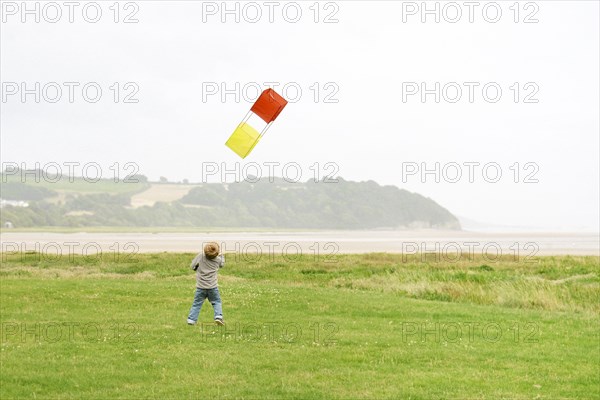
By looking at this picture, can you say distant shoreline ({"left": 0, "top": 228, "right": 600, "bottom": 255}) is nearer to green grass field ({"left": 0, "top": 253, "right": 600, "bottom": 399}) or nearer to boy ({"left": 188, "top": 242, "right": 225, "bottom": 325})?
green grass field ({"left": 0, "top": 253, "right": 600, "bottom": 399})

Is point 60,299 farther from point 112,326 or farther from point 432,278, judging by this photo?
point 432,278

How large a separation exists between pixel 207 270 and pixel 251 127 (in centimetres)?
1232

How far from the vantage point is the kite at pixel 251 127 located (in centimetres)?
974

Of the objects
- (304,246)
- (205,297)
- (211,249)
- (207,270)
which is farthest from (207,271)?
(304,246)

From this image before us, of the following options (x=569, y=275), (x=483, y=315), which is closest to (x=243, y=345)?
(x=483, y=315)

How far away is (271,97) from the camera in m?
9.79

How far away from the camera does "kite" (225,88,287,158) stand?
32.0ft

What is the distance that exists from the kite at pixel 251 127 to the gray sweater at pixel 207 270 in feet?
39.5

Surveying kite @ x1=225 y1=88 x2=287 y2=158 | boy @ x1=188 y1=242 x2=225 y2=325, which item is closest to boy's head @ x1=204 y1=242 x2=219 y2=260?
boy @ x1=188 y1=242 x2=225 y2=325

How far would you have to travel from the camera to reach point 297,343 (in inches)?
806

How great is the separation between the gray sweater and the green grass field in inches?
54.8

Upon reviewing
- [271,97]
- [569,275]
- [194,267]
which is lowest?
[569,275]

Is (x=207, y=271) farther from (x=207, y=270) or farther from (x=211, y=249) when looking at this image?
(x=211, y=249)

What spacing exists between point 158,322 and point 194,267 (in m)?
2.72
